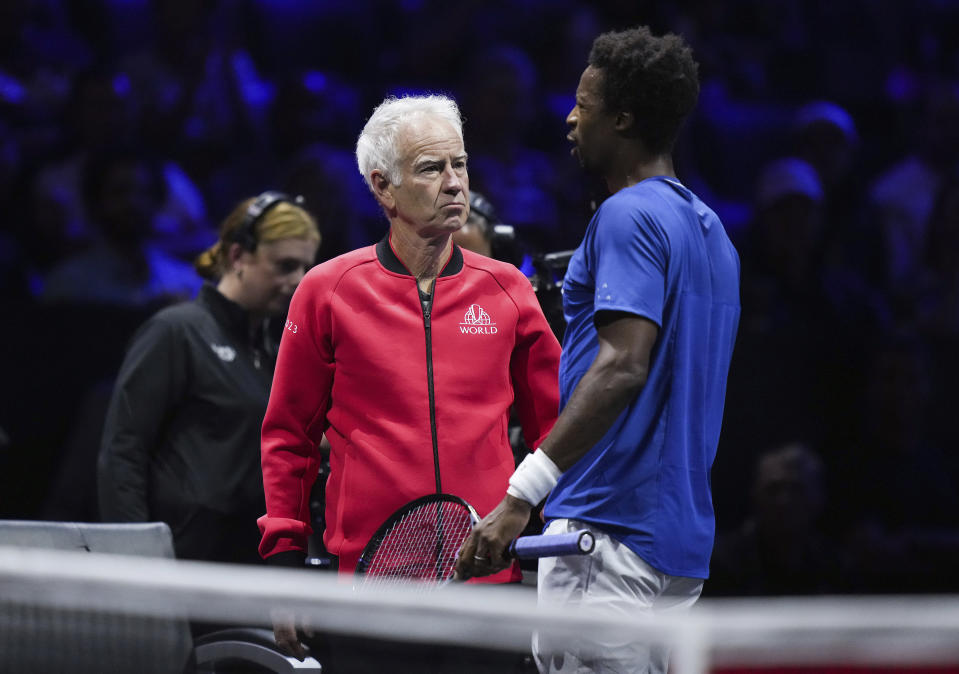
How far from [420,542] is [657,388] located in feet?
1.70

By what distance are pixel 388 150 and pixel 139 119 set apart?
12.2 ft

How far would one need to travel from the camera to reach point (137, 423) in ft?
11.5

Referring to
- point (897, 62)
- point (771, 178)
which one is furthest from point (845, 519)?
point (897, 62)

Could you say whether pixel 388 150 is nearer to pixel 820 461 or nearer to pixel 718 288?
pixel 718 288

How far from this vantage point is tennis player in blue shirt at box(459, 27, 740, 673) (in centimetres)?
215

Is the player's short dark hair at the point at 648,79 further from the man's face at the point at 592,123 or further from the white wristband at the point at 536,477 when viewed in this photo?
the white wristband at the point at 536,477

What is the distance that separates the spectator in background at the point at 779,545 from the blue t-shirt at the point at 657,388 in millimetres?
2469

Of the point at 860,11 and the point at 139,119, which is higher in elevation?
the point at 860,11

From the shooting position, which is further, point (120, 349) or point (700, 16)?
point (700, 16)

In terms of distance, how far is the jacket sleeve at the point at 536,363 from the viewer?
259 cm

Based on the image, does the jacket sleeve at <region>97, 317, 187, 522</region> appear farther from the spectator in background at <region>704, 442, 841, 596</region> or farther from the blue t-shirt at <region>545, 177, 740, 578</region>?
the spectator in background at <region>704, 442, 841, 596</region>

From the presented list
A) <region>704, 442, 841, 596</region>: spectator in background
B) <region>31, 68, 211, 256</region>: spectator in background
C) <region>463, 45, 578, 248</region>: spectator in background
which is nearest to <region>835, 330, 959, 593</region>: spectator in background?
<region>704, 442, 841, 596</region>: spectator in background

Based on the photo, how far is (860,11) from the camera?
7.10m

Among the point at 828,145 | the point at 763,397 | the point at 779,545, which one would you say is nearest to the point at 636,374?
the point at 779,545
